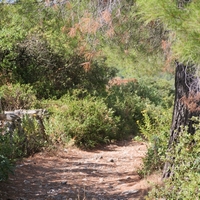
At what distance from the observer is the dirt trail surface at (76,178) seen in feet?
17.1

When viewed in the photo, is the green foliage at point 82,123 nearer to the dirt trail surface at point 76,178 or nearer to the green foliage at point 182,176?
the dirt trail surface at point 76,178

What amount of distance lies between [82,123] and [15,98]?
6.94ft

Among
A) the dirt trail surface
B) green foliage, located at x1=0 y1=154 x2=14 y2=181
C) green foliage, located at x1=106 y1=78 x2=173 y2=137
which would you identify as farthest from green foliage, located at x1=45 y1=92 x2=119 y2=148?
green foliage, located at x1=0 y1=154 x2=14 y2=181

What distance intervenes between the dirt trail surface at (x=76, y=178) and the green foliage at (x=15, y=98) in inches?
96.8

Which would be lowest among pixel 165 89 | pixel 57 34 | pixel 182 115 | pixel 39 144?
pixel 165 89

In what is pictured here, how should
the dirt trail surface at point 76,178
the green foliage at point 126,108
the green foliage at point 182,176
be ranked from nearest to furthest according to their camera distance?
1. the green foliage at point 182,176
2. the dirt trail surface at point 76,178
3. the green foliage at point 126,108

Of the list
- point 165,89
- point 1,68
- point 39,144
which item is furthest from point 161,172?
point 165,89

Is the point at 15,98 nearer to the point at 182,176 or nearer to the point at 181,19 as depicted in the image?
the point at 182,176

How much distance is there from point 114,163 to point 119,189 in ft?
5.98

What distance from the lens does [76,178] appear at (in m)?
6.11

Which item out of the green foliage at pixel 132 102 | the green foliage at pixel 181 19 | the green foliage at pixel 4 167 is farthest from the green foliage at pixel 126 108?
the green foliage at pixel 181 19

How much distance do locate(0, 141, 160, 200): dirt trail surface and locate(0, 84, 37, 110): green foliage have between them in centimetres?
246

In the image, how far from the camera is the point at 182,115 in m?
4.80

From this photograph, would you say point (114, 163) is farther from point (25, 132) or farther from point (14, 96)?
point (14, 96)
